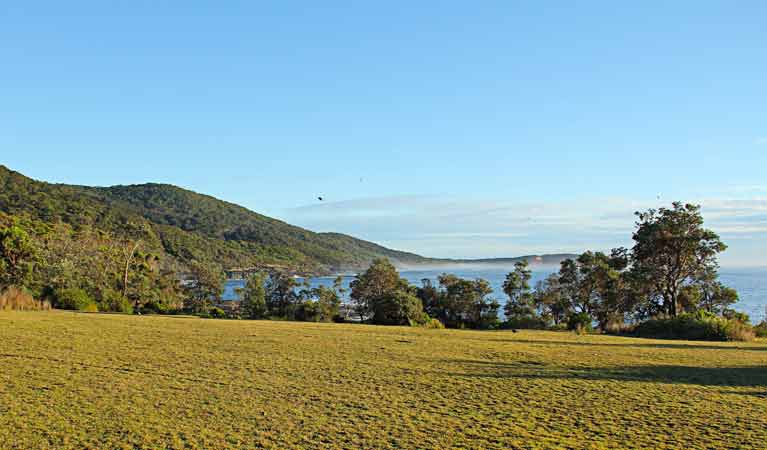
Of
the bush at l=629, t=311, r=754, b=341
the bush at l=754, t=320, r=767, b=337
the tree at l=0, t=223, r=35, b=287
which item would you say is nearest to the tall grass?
the tree at l=0, t=223, r=35, b=287

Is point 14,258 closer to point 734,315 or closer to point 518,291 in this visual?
point 518,291

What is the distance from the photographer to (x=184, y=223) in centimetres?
13312

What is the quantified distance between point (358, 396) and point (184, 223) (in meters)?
136

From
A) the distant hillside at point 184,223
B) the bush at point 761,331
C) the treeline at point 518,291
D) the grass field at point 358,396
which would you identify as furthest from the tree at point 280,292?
the distant hillside at point 184,223

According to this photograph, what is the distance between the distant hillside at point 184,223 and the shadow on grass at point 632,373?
70234 mm

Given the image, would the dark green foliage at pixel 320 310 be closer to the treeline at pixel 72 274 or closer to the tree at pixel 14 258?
the treeline at pixel 72 274

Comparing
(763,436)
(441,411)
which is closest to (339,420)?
(441,411)

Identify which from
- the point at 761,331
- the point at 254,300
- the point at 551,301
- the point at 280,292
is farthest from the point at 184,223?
the point at 761,331

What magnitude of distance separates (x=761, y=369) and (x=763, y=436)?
190 inches

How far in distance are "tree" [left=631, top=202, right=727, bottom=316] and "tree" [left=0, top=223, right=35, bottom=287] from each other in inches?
1112

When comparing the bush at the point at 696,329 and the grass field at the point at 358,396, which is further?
the bush at the point at 696,329

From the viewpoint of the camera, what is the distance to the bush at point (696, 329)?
51.6 ft

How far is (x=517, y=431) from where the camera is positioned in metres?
4.89

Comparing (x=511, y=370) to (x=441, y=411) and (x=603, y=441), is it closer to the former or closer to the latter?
(x=441, y=411)
